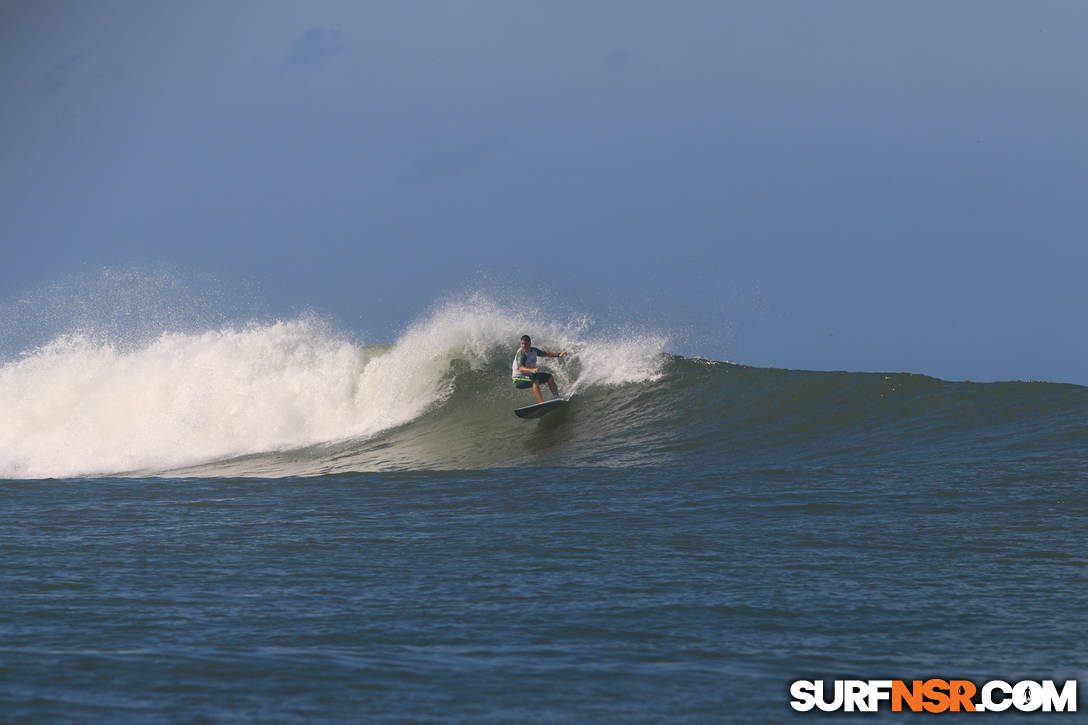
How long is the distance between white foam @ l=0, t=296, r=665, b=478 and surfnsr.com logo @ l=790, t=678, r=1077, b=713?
13117mm

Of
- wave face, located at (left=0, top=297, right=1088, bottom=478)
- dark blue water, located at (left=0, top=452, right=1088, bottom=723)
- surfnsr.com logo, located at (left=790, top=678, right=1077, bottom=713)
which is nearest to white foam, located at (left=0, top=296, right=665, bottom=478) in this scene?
wave face, located at (left=0, top=297, right=1088, bottom=478)

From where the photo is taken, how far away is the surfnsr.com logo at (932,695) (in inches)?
182

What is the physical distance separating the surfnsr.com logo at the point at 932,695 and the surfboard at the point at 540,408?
11381 mm

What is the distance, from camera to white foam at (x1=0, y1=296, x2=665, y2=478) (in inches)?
715

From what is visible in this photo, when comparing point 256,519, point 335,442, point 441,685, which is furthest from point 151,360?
point 441,685

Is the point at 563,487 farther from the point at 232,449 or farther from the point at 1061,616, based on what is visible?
the point at 232,449

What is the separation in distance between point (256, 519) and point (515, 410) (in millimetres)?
7090

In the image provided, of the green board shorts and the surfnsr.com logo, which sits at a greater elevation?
the green board shorts

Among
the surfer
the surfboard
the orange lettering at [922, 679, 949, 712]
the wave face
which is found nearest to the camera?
the orange lettering at [922, 679, 949, 712]

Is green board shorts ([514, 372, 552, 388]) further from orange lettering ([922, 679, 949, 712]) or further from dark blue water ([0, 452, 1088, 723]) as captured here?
orange lettering ([922, 679, 949, 712])

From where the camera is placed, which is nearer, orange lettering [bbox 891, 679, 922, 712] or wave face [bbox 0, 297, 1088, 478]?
orange lettering [bbox 891, 679, 922, 712]

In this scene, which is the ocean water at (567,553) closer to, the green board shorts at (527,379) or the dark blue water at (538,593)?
the dark blue water at (538,593)

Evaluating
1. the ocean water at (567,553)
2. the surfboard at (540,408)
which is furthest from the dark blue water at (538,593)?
the surfboard at (540,408)

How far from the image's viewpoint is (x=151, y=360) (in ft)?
69.4
